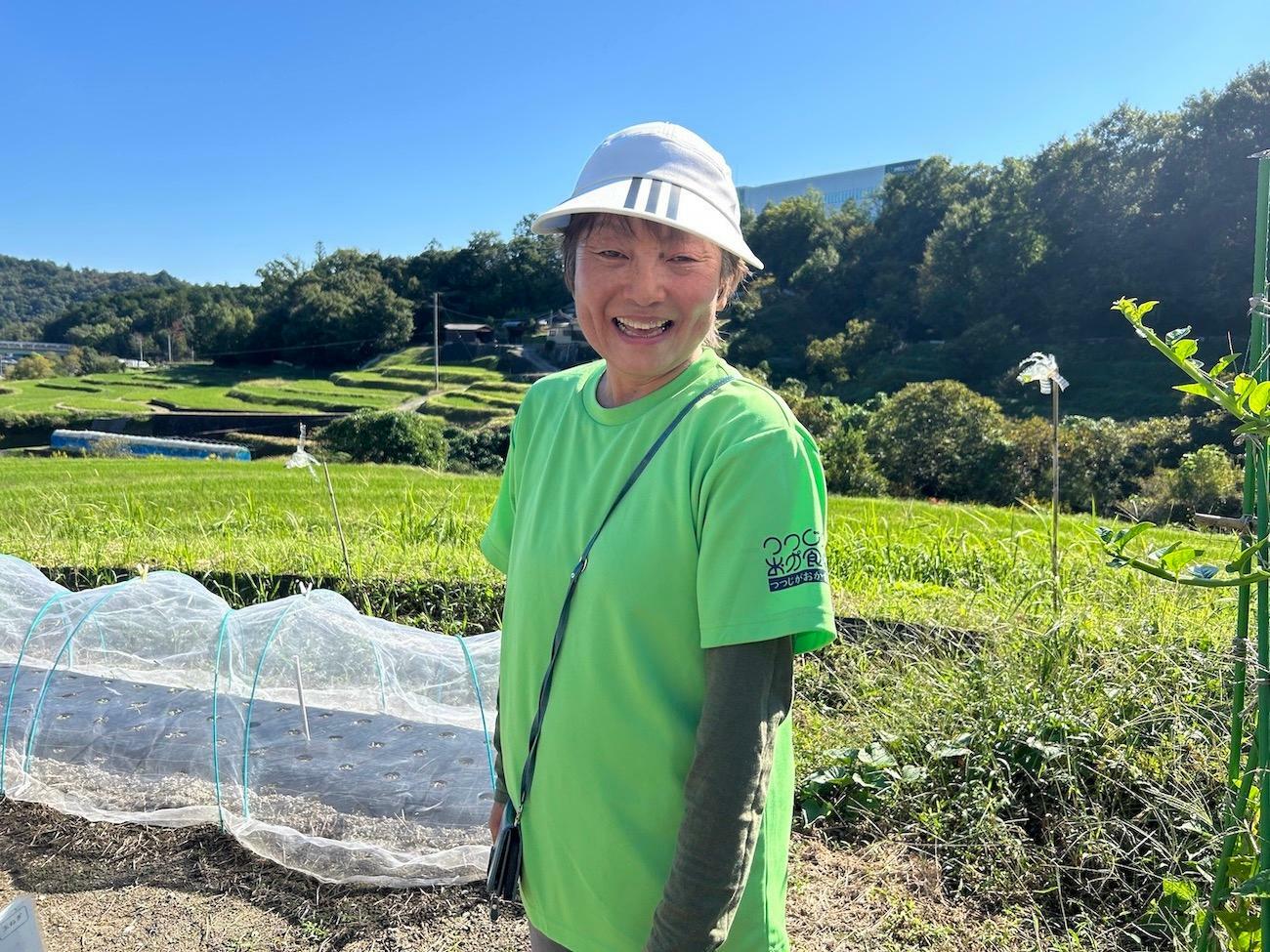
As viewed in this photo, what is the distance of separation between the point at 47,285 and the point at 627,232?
14552 centimetres

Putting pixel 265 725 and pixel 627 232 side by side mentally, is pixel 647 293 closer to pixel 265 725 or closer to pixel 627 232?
pixel 627 232

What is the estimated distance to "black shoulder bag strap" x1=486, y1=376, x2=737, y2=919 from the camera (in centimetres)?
107

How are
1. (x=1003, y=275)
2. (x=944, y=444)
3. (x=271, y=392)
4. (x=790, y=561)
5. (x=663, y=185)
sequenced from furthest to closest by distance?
(x=271, y=392)
(x=1003, y=275)
(x=944, y=444)
(x=663, y=185)
(x=790, y=561)

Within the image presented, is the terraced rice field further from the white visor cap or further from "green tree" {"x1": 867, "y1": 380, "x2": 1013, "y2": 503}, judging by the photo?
the white visor cap

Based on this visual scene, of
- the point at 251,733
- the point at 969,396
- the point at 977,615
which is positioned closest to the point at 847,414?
the point at 969,396

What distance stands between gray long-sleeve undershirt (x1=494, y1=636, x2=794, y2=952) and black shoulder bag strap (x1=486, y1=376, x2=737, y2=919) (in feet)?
0.70

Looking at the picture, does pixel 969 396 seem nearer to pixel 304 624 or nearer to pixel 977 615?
pixel 977 615

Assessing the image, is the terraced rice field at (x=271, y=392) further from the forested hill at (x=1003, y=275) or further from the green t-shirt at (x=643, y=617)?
the green t-shirt at (x=643, y=617)

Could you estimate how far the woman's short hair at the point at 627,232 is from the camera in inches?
43.4

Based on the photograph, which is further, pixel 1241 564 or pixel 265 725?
pixel 265 725

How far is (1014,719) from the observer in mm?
2537

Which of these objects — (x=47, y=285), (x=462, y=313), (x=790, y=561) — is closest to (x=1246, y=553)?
(x=790, y=561)

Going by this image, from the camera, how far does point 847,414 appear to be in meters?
22.1

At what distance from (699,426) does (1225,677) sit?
215 cm
